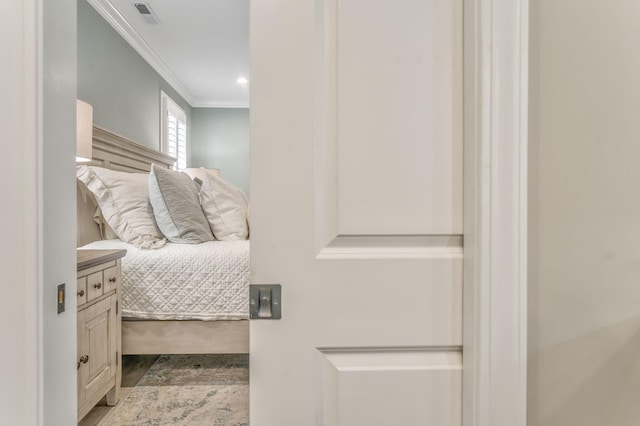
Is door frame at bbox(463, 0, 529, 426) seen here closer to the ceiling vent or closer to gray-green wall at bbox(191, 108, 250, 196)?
the ceiling vent

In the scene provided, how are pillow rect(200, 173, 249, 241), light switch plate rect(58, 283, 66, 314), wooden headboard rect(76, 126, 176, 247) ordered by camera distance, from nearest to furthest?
light switch plate rect(58, 283, 66, 314) < wooden headboard rect(76, 126, 176, 247) < pillow rect(200, 173, 249, 241)

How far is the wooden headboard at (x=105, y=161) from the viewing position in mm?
2348

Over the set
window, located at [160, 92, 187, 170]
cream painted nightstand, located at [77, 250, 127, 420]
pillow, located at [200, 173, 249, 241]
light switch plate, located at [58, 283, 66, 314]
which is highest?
window, located at [160, 92, 187, 170]

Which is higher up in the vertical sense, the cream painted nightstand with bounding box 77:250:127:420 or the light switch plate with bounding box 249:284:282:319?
the light switch plate with bounding box 249:284:282:319

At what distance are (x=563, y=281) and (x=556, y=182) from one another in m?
0.18

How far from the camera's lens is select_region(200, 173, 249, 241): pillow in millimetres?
2494

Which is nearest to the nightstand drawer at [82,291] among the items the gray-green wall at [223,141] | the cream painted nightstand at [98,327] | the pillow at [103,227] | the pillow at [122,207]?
the cream painted nightstand at [98,327]

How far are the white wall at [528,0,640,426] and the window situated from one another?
13.8 feet

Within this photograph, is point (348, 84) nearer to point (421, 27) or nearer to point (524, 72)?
point (421, 27)

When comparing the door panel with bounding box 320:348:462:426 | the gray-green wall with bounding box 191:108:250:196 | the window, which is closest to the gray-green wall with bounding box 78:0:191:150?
the window

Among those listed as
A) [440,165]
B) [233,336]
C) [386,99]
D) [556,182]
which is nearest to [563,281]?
→ [556,182]

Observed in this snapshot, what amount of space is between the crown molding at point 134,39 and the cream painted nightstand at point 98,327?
2.04 m

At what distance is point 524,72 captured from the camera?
63 cm

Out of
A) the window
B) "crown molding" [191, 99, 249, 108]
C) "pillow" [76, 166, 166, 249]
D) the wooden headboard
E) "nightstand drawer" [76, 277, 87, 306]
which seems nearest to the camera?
"nightstand drawer" [76, 277, 87, 306]
